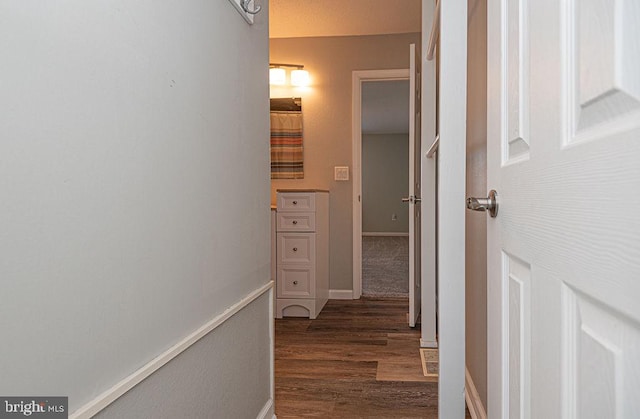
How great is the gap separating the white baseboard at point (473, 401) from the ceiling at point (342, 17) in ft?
9.39

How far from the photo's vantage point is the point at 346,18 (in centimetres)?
440

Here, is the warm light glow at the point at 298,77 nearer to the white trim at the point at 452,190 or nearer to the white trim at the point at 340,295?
the white trim at the point at 340,295

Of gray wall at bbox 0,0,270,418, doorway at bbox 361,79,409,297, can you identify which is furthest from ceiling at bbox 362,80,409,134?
gray wall at bbox 0,0,270,418

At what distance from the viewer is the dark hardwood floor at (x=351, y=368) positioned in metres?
2.42

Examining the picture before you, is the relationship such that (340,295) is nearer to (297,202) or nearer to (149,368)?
(297,202)

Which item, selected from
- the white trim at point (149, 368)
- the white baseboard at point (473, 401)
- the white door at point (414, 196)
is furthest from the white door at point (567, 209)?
the white door at point (414, 196)

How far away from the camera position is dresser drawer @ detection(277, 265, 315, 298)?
4262mm

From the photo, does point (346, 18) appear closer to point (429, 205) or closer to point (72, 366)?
point (429, 205)

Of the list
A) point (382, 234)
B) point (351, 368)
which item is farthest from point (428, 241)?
point (382, 234)

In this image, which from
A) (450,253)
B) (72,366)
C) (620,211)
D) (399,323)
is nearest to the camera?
(620,211)

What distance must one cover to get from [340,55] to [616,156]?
460 centimetres

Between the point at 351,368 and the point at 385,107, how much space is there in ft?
21.5

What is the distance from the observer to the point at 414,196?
382 cm

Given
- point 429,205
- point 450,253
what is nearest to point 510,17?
point 450,253
